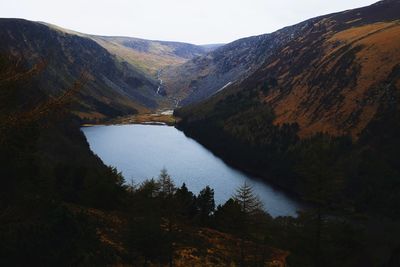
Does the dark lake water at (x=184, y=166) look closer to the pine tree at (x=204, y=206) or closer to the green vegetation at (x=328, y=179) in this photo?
the green vegetation at (x=328, y=179)

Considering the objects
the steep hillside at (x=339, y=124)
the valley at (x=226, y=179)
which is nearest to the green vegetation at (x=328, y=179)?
the valley at (x=226, y=179)

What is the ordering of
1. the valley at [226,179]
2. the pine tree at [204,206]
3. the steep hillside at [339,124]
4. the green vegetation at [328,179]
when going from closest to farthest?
1. the valley at [226,179]
2. the green vegetation at [328,179]
3. the pine tree at [204,206]
4. the steep hillside at [339,124]

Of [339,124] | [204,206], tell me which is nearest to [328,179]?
[204,206]

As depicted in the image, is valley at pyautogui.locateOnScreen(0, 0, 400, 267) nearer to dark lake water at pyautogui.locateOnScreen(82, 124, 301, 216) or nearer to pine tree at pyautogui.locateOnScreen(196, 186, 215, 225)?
pine tree at pyautogui.locateOnScreen(196, 186, 215, 225)

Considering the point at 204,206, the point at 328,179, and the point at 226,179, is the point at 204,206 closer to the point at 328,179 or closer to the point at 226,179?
the point at 328,179

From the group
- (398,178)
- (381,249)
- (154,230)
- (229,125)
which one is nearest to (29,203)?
(154,230)

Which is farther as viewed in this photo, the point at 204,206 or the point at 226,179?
the point at 226,179

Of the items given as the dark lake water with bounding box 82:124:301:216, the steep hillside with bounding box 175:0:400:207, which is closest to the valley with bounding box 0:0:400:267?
the steep hillside with bounding box 175:0:400:207

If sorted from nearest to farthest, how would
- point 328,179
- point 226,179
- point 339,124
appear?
point 328,179, point 226,179, point 339,124

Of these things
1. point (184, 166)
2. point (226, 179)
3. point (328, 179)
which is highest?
point (328, 179)
